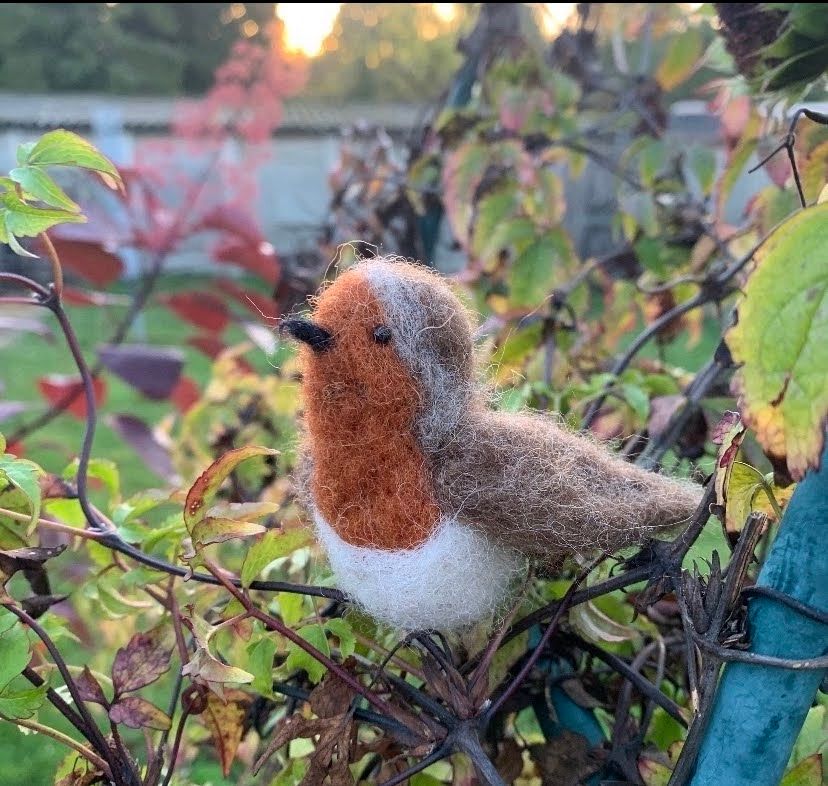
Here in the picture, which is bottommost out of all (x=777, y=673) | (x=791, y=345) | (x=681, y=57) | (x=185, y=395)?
(x=185, y=395)

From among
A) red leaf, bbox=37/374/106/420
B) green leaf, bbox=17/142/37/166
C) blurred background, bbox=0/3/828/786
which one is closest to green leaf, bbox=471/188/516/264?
blurred background, bbox=0/3/828/786

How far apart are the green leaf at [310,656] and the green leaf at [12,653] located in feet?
0.34

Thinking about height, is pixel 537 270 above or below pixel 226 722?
above

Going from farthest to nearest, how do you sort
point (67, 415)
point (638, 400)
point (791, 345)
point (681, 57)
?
1. point (67, 415)
2. point (681, 57)
3. point (638, 400)
4. point (791, 345)

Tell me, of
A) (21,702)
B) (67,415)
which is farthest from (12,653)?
(67,415)

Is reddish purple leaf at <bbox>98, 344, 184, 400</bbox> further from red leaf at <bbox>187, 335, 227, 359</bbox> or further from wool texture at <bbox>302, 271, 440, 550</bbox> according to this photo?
wool texture at <bbox>302, 271, 440, 550</bbox>

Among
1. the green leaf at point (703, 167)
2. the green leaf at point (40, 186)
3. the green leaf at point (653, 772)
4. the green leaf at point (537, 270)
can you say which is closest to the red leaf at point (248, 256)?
the green leaf at point (537, 270)

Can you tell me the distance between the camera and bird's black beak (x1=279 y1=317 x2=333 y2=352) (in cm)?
31

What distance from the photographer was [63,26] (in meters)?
9.77

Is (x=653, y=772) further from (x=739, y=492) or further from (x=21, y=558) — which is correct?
(x=21, y=558)

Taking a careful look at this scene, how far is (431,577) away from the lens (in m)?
0.31

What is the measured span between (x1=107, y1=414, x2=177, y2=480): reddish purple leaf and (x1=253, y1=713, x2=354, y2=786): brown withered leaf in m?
0.45

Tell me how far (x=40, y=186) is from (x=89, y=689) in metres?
0.21

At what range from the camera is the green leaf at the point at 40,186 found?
0.31 m
